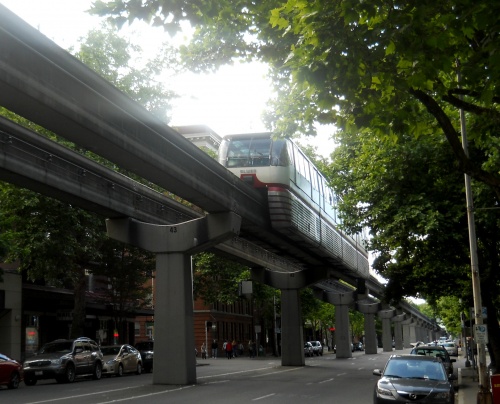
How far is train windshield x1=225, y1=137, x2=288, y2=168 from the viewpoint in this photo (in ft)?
97.3

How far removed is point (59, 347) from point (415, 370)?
18366mm

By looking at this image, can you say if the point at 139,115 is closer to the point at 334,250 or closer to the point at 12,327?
the point at 334,250

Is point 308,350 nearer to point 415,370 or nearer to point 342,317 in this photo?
point 342,317

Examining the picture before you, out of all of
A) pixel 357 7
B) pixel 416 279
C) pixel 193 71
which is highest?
pixel 193 71

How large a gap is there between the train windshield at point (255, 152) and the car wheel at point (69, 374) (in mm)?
10810

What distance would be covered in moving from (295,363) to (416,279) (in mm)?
14682

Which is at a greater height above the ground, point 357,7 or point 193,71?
point 193,71

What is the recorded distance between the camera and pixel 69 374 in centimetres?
2984

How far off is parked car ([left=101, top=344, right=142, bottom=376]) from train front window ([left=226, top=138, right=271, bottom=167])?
11.4m

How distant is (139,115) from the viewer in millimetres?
20531

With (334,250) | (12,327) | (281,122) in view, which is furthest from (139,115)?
(12,327)

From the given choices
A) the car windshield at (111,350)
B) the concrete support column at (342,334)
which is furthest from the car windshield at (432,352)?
the concrete support column at (342,334)

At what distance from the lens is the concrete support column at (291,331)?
45.5 meters

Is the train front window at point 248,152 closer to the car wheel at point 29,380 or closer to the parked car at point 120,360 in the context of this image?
the parked car at point 120,360
